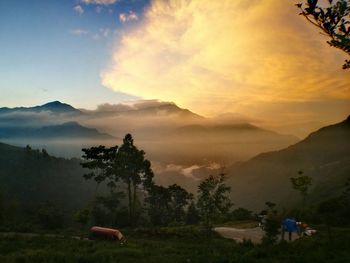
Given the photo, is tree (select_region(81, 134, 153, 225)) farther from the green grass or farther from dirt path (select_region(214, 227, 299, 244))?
the green grass

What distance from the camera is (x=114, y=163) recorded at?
63781 mm

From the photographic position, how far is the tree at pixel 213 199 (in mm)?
24312

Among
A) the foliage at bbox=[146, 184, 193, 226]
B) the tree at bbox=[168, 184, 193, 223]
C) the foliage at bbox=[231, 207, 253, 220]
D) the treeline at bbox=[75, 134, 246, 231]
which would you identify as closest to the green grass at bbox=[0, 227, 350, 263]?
the treeline at bbox=[75, 134, 246, 231]

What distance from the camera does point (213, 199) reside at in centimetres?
2461

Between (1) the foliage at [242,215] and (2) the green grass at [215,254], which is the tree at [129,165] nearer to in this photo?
(1) the foliage at [242,215]

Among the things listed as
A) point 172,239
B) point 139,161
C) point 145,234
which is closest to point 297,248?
point 172,239

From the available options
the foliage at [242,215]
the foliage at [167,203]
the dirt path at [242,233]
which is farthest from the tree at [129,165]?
the foliage at [167,203]

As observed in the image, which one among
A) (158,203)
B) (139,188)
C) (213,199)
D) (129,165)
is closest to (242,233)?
(213,199)

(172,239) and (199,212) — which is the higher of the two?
(199,212)

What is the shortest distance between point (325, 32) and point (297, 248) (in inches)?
614

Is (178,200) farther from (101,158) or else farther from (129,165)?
(101,158)

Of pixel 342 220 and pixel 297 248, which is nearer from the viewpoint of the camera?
pixel 297 248

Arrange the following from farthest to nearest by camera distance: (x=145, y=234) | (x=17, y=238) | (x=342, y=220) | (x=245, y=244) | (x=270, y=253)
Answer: (x=145, y=234), (x=342, y=220), (x=17, y=238), (x=245, y=244), (x=270, y=253)

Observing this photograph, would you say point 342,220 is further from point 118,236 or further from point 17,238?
point 17,238
